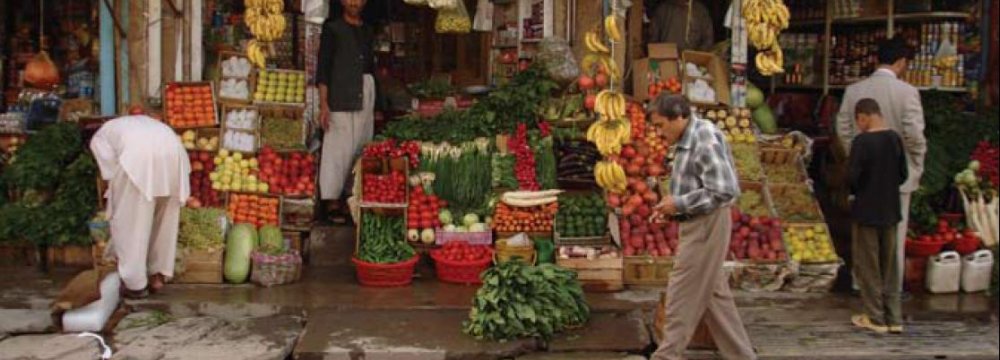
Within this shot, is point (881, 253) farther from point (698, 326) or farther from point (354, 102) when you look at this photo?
point (354, 102)

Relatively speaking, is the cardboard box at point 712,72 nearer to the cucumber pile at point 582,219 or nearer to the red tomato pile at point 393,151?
the cucumber pile at point 582,219

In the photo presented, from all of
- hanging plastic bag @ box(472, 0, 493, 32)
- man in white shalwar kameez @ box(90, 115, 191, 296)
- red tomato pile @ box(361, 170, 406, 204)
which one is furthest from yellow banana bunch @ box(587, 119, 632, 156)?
man in white shalwar kameez @ box(90, 115, 191, 296)

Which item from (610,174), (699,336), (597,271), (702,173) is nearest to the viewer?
(702,173)

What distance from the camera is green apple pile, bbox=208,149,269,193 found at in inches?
368

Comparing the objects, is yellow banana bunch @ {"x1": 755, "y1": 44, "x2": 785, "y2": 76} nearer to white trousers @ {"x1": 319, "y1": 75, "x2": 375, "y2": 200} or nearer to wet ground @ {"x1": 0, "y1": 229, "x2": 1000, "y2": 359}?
wet ground @ {"x1": 0, "y1": 229, "x2": 1000, "y2": 359}

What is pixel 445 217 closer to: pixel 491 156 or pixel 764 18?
pixel 491 156

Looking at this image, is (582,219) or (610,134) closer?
(610,134)

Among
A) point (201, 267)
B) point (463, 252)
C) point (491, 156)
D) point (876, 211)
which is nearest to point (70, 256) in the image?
point (201, 267)

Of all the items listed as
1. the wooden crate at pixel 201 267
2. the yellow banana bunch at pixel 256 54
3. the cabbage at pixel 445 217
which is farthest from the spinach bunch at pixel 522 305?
the yellow banana bunch at pixel 256 54

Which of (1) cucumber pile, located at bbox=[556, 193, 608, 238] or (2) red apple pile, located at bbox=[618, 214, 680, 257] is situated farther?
(1) cucumber pile, located at bbox=[556, 193, 608, 238]

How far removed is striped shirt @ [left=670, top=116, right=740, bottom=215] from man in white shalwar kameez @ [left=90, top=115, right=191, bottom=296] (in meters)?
4.08

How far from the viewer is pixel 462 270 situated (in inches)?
352

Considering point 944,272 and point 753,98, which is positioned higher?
point 753,98

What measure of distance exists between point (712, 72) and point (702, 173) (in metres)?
4.05
